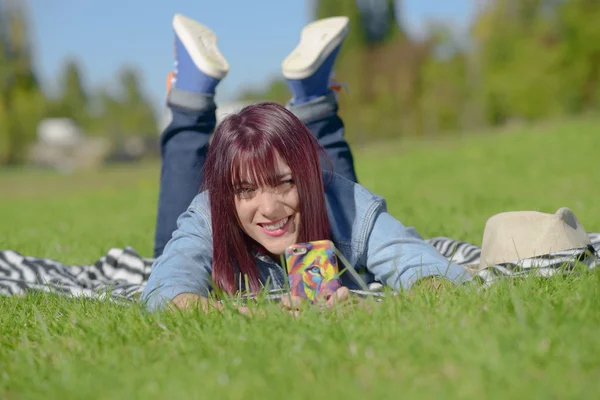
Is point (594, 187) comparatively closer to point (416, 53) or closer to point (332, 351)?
point (332, 351)

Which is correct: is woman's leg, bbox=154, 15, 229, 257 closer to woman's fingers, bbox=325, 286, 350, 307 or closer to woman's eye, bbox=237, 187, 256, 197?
woman's eye, bbox=237, 187, 256, 197

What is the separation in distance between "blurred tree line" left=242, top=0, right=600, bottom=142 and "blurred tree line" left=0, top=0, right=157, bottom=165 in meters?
20.5

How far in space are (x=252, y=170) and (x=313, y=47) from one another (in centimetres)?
176

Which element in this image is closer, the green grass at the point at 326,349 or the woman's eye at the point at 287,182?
the green grass at the point at 326,349

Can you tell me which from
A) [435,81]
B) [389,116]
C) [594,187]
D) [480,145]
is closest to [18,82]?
Answer: [389,116]

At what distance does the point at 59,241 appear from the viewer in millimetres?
6566

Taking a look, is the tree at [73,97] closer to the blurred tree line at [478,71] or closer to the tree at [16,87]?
the tree at [16,87]

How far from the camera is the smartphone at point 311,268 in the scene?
122 inches

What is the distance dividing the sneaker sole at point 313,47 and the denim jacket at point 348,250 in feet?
3.78

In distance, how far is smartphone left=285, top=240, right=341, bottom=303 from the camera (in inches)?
122

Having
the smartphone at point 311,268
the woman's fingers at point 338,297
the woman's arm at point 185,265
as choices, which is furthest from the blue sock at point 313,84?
the woman's fingers at point 338,297

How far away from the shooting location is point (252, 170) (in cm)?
321

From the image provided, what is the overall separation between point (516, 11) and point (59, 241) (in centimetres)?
3046

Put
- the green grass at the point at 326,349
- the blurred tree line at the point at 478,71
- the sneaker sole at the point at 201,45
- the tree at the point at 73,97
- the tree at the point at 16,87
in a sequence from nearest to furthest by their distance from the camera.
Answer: the green grass at the point at 326,349, the sneaker sole at the point at 201,45, the blurred tree line at the point at 478,71, the tree at the point at 16,87, the tree at the point at 73,97
